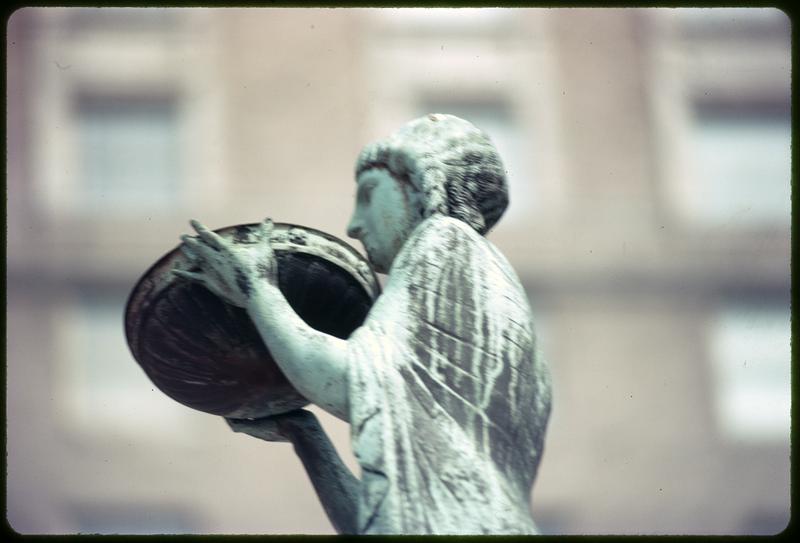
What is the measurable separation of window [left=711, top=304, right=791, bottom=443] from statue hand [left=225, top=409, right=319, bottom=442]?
2025cm

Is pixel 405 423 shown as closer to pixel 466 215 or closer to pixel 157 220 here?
pixel 466 215

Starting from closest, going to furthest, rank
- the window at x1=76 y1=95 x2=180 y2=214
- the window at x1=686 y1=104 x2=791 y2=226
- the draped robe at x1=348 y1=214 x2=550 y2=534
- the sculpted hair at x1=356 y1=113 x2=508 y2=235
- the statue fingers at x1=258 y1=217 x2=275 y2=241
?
1. the draped robe at x1=348 y1=214 x2=550 y2=534
2. the statue fingers at x1=258 y1=217 x2=275 y2=241
3. the sculpted hair at x1=356 y1=113 x2=508 y2=235
4. the window at x1=76 y1=95 x2=180 y2=214
5. the window at x1=686 y1=104 x2=791 y2=226

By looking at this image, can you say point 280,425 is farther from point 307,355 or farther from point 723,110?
point 723,110

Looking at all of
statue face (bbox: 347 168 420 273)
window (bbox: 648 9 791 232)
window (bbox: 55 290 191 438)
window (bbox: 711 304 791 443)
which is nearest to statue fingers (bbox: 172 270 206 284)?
statue face (bbox: 347 168 420 273)

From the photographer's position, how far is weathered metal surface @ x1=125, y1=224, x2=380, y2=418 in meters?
6.07

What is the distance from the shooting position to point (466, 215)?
621 centimetres

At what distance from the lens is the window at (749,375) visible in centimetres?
2722

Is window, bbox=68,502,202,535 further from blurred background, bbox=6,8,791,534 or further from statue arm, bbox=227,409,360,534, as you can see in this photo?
statue arm, bbox=227,409,360,534

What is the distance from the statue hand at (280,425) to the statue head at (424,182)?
0.49 m

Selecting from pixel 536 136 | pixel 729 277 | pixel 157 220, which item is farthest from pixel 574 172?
pixel 157 220

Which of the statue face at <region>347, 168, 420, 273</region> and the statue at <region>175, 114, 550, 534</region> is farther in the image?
the statue face at <region>347, 168, 420, 273</region>

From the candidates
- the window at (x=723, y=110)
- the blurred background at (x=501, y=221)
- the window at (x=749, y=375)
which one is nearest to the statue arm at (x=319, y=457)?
the blurred background at (x=501, y=221)

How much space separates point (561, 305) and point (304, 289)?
2222 cm

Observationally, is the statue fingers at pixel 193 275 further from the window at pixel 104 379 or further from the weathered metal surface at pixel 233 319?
the window at pixel 104 379
